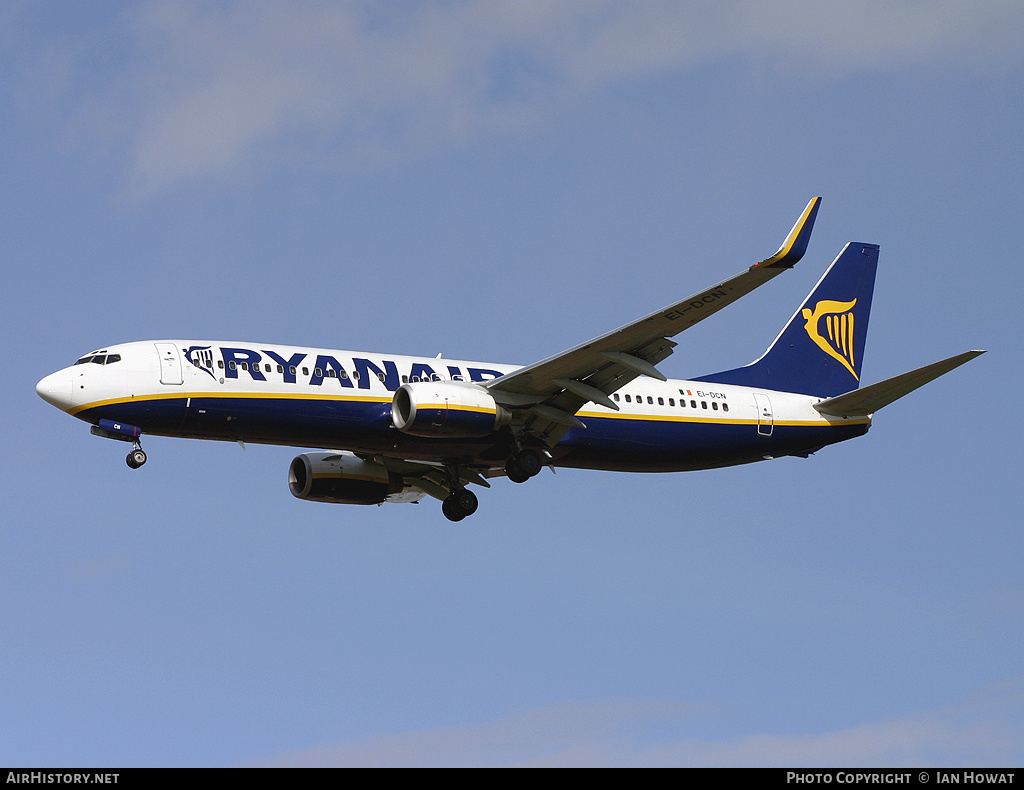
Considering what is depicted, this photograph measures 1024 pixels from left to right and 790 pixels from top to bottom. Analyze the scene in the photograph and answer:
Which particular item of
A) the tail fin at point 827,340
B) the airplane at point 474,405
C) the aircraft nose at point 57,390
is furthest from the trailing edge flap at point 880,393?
the aircraft nose at point 57,390

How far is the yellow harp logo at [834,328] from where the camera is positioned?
44.1 meters

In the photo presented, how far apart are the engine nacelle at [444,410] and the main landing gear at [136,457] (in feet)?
21.1

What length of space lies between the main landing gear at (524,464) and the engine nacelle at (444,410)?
5.05 ft

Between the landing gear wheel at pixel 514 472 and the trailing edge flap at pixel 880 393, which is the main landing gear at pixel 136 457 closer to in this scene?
the landing gear wheel at pixel 514 472

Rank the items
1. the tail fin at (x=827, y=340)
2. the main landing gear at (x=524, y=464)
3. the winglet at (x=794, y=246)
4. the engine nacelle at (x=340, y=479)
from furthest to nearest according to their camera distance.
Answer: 1. the tail fin at (x=827, y=340)
2. the engine nacelle at (x=340, y=479)
3. the main landing gear at (x=524, y=464)
4. the winglet at (x=794, y=246)

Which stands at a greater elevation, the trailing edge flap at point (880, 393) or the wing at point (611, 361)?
the trailing edge flap at point (880, 393)

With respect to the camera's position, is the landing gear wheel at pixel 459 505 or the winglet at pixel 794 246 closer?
the winglet at pixel 794 246

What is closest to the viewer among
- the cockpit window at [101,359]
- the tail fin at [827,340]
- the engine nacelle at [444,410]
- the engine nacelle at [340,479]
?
the cockpit window at [101,359]

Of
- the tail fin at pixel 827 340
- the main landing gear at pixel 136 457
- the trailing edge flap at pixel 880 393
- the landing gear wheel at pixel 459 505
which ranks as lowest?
the main landing gear at pixel 136 457

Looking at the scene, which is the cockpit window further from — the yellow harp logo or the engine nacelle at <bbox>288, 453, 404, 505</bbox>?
the yellow harp logo

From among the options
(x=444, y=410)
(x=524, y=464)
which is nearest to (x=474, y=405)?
(x=444, y=410)
